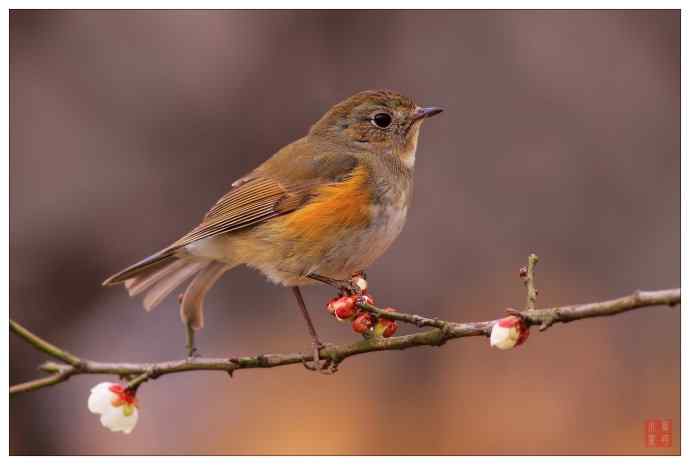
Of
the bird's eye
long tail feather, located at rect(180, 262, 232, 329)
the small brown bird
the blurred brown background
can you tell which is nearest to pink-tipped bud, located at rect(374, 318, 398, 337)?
the small brown bird

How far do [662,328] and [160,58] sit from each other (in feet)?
10.2

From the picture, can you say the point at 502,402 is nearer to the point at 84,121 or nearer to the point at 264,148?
the point at 264,148

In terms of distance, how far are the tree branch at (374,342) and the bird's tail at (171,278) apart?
0.49m

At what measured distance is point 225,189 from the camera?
4762mm

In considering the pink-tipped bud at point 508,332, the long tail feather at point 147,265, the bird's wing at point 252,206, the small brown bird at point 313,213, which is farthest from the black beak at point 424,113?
the pink-tipped bud at point 508,332

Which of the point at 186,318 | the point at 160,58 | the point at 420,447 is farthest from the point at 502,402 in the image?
the point at 160,58

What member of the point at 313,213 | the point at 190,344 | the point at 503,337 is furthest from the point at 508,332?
the point at 313,213

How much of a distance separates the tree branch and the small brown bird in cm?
49

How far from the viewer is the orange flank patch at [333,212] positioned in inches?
110

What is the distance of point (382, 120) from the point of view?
10.3 ft

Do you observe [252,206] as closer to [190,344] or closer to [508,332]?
[190,344]

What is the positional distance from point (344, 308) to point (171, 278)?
1157mm

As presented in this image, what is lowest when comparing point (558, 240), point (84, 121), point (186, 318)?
point (186, 318)

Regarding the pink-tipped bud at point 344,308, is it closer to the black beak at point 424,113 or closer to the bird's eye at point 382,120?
the black beak at point 424,113
